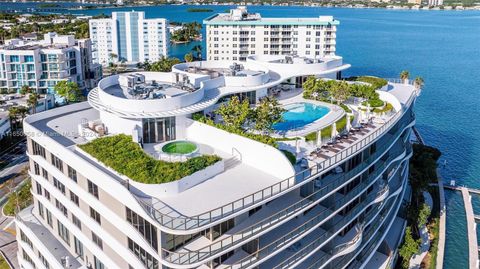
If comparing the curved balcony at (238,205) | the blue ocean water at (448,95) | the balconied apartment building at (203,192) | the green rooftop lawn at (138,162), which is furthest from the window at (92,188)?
the blue ocean water at (448,95)

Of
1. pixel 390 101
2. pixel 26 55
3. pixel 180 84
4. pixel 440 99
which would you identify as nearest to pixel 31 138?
pixel 180 84

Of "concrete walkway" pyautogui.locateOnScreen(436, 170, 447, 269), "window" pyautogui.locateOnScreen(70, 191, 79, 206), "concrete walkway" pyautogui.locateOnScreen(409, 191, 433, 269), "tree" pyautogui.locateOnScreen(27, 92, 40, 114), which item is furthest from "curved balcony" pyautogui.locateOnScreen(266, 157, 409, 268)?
"tree" pyautogui.locateOnScreen(27, 92, 40, 114)

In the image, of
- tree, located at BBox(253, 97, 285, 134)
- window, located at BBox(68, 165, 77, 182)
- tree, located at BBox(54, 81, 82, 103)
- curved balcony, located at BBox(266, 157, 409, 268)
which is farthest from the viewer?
tree, located at BBox(54, 81, 82, 103)

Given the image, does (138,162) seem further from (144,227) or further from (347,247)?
(347,247)

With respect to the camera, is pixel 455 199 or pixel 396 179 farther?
pixel 455 199

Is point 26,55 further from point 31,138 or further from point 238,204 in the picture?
point 238,204

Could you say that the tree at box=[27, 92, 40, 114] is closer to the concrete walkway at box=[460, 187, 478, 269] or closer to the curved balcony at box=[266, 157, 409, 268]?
the curved balcony at box=[266, 157, 409, 268]

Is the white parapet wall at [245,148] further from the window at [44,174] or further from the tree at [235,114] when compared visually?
the window at [44,174]
